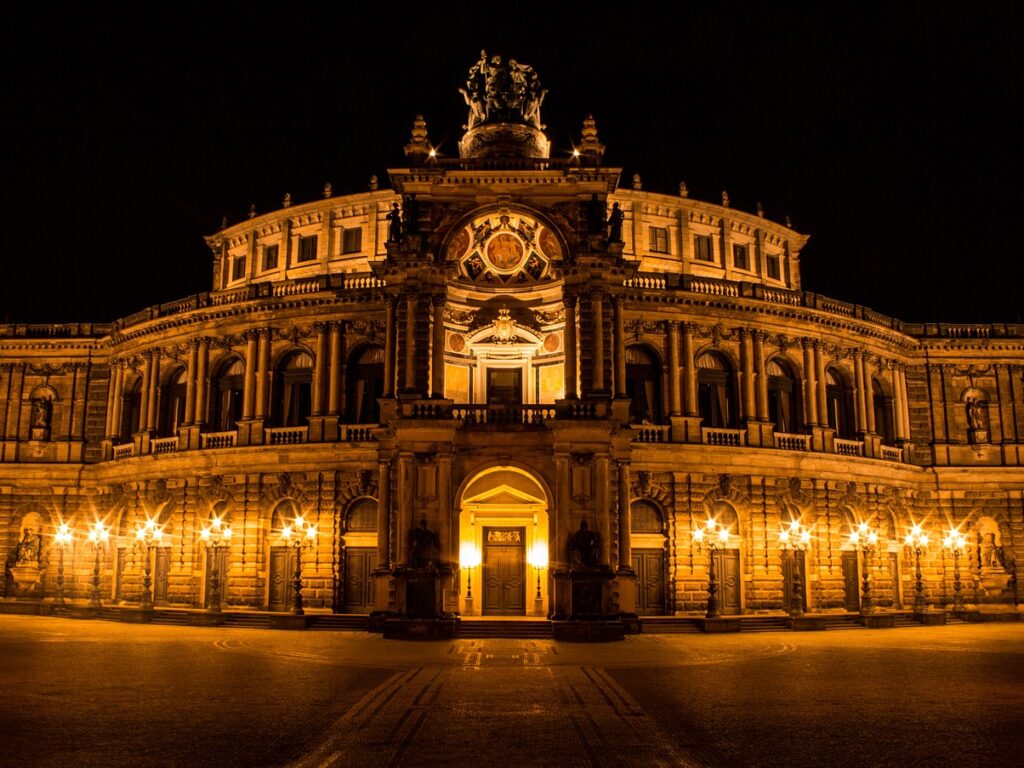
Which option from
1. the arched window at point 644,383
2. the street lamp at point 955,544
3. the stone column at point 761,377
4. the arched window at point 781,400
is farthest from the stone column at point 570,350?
the street lamp at point 955,544

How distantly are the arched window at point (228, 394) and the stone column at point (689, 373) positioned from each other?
22.2 metres

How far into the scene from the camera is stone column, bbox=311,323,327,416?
1741 inches

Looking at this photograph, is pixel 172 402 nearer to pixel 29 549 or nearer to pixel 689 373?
pixel 29 549

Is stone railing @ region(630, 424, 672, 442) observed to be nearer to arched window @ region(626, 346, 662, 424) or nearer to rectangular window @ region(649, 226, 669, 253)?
arched window @ region(626, 346, 662, 424)

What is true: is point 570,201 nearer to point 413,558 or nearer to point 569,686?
point 413,558

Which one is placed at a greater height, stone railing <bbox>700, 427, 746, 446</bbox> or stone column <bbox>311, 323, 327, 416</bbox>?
stone column <bbox>311, 323, 327, 416</bbox>

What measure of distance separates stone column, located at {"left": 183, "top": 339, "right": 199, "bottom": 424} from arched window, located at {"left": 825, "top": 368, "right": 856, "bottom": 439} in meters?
32.7

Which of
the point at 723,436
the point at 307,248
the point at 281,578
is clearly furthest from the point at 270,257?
the point at 723,436

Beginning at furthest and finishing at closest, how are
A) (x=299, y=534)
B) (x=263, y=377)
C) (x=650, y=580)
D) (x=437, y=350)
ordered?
(x=263, y=377) < (x=299, y=534) < (x=650, y=580) < (x=437, y=350)

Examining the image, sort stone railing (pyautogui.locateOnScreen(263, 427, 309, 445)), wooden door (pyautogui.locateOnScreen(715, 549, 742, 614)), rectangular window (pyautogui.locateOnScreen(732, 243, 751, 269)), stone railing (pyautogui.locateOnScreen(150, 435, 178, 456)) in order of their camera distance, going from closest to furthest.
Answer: wooden door (pyautogui.locateOnScreen(715, 549, 742, 614)) < stone railing (pyautogui.locateOnScreen(263, 427, 309, 445)) < stone railing (pyautogui.locateOnScreen(150, 435, 178, 456)) < rectangular window (pyautogui.locateOnScreen(732, 243, 751, 269))

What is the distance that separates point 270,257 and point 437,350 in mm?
22431

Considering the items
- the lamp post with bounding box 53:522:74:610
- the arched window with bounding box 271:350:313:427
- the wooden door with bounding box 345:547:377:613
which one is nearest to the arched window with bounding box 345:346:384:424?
the arched window with bounding box 271:350:313:427

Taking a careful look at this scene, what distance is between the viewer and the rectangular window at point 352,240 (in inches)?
2025

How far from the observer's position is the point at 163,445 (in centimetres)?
4769
